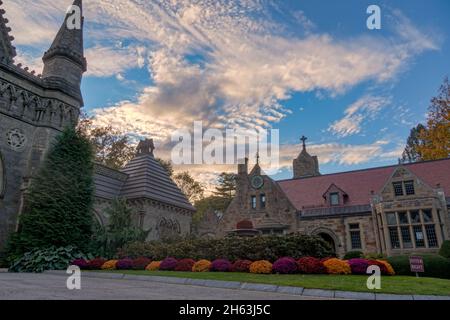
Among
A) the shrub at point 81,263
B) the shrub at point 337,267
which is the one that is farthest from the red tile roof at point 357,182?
the shrub at point 81,263

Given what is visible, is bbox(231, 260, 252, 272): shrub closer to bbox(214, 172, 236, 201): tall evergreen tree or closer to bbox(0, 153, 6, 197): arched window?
bbox(0, 153, 6, 197): arched window

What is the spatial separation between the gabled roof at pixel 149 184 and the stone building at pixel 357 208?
22.8 ft

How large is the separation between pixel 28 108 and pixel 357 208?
92.6 feet

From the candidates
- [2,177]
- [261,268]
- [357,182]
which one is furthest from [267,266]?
[357,182]

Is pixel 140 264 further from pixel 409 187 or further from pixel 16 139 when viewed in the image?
pixel 409 187

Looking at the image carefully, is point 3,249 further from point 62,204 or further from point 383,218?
point 383,218

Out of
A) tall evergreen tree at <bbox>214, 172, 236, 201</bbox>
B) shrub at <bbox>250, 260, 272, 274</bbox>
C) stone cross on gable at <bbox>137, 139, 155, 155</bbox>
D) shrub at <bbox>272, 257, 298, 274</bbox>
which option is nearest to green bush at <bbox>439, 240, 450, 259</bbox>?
shrub at <bbox>272, 257, 298, 274</bbox>

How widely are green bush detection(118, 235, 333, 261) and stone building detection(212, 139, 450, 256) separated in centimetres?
422

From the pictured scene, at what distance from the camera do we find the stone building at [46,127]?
20.2m

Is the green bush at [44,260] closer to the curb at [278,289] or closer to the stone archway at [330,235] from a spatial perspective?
the curb at [278,289]

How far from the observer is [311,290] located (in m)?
8.85
